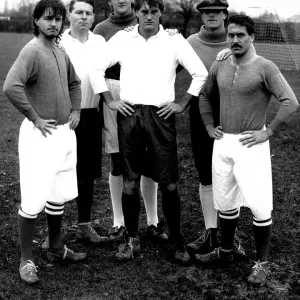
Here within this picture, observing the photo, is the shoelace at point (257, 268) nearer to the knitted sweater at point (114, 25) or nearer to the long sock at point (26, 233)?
the long sock at point (26, 233)

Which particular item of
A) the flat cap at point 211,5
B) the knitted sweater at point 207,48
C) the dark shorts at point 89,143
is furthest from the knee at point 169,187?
the flat cap at point 211,5

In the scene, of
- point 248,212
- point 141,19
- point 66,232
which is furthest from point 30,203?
point 248,212

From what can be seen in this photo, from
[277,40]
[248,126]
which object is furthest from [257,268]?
[277,40]

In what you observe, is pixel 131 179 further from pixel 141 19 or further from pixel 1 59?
pixel 1 59

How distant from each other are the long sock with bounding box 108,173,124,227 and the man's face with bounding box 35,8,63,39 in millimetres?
1603

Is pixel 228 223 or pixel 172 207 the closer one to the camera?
pixel 228 223

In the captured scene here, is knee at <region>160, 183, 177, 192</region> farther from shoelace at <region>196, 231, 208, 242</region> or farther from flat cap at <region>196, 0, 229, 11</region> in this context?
flat cap at <region>196, 0, 229, 11</region>

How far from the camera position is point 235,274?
15.3 feet

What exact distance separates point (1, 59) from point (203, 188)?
536 inches

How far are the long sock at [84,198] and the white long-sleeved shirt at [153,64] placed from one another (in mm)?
978

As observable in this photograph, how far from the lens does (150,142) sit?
470 centimetres

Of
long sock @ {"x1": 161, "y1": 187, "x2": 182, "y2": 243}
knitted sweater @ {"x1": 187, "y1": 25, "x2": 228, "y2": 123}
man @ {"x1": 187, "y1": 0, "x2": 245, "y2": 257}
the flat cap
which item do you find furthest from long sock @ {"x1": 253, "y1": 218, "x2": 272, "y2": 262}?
the flat cap

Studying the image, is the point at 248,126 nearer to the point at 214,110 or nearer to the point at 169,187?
the point at 214,110

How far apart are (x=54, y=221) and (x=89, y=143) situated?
2.62ft
